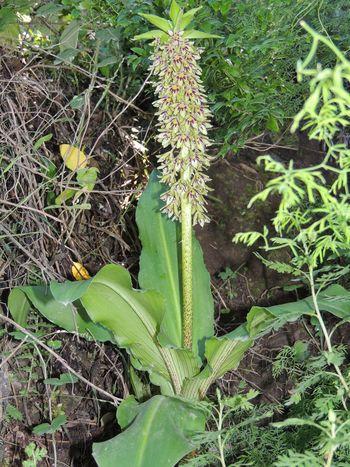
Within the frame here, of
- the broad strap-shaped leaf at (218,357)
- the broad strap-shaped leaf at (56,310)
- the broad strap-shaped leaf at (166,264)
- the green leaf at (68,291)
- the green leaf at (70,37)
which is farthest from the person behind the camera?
the green leaf at (70,37)

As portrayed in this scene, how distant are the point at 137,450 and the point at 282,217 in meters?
0.76

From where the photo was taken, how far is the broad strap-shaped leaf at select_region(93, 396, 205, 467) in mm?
1239

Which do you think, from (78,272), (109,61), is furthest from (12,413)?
(109,61)

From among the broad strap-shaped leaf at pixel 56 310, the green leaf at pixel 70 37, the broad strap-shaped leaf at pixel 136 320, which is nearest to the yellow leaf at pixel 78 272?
the broad strap-shaped leaf at pixel 56 310

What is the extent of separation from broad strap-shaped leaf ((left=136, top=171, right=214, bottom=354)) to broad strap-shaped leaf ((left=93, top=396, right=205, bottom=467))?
274 mm

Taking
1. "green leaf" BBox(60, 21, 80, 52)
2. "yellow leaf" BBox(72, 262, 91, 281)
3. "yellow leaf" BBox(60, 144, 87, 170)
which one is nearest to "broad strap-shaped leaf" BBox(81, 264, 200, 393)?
"yellow leaf" BBox(72, 262, 91, 281)

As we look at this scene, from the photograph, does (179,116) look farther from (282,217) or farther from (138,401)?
(138,401)

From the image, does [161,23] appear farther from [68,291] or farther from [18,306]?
[18,306]

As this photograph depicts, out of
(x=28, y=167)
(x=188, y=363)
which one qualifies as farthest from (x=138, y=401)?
(x=28, y=167)

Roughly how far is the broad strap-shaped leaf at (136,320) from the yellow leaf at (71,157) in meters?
0.53

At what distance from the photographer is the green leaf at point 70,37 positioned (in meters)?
1.73

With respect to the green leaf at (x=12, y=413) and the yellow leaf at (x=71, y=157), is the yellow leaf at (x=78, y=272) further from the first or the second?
the green leaf at (x=12, y=413)

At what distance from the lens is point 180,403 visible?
138 centimetres

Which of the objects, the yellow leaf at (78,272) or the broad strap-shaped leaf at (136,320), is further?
the yellow leaf at (78,272)
